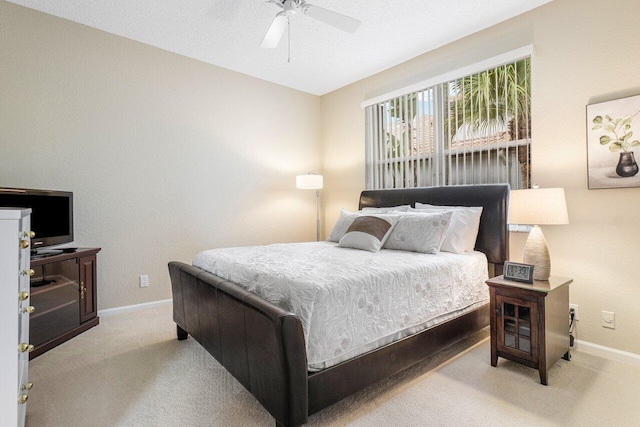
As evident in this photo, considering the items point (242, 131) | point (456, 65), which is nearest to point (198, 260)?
point (242, 131)

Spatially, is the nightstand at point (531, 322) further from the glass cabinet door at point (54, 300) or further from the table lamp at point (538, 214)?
the glass cabinet door at point (54, 300)

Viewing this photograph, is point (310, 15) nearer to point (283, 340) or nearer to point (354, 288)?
point (354, 288)

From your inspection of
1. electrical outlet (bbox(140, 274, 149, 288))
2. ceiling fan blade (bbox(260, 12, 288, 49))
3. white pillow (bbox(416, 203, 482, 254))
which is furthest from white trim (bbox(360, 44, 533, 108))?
electrical outlet (bbox(140, 274, 149, 288))

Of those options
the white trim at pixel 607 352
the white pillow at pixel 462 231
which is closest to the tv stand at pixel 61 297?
the white pillow at pixel 462 231

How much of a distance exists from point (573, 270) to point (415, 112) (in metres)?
2.21

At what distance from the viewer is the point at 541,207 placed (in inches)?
86.1

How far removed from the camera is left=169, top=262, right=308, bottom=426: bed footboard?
143 centimetres

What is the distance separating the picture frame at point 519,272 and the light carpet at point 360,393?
1.99 feet

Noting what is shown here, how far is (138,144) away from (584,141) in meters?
4.09

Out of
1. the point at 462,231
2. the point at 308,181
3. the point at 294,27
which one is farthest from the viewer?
the point at 308,181

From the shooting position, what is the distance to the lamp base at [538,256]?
7.35 ft

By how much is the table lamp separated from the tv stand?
3543mm

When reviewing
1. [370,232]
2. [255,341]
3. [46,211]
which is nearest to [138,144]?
[46,211]

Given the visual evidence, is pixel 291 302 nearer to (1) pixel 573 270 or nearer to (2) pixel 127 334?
(2) pixel 127 334
